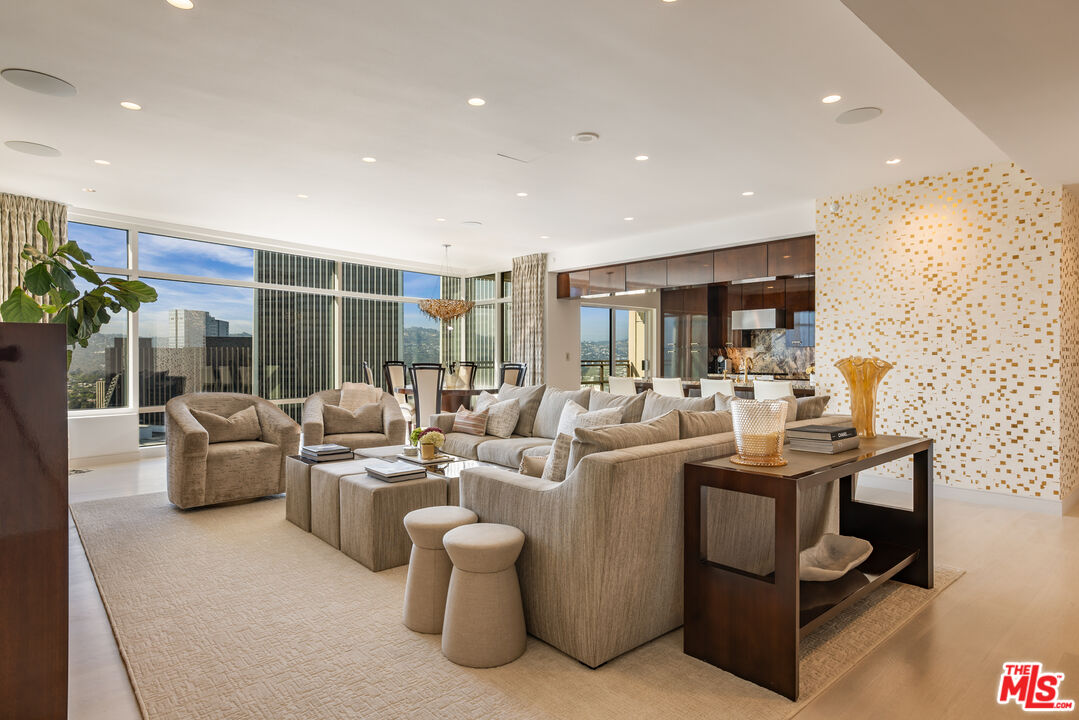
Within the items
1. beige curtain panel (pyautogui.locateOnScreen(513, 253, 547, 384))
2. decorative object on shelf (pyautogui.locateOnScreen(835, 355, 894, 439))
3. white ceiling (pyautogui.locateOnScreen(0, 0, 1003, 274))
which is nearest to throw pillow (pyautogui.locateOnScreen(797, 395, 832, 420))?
decorative object on shelf (pyautogui.locateOnScreen(835, 355, 894, 439))

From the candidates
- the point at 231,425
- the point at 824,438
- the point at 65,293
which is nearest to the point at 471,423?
the point at 231,425

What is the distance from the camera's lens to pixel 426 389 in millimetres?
6793

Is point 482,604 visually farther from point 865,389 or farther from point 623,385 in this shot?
point 623,385

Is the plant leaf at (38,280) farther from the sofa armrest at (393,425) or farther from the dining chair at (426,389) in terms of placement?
the dining chair at (426,389)

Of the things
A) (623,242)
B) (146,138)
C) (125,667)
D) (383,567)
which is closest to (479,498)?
(383,567)

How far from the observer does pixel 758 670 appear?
2.08 m

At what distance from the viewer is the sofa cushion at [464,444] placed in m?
5.12

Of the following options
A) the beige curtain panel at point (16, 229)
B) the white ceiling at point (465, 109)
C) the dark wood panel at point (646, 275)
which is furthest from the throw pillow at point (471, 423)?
the beige curtain panel at point (16, 229)

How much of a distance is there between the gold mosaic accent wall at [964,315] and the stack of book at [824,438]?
3151 millimetres

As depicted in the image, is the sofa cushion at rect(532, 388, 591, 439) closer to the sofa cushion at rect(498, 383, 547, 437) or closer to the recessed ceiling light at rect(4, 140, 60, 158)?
the sofa cushion at rect(498, 383, 547, 437)

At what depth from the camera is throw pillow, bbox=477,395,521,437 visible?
17.4 ft

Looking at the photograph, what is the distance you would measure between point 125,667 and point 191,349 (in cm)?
623

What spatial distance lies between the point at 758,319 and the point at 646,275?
202 cm

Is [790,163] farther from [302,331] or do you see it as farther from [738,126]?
[302,331]
